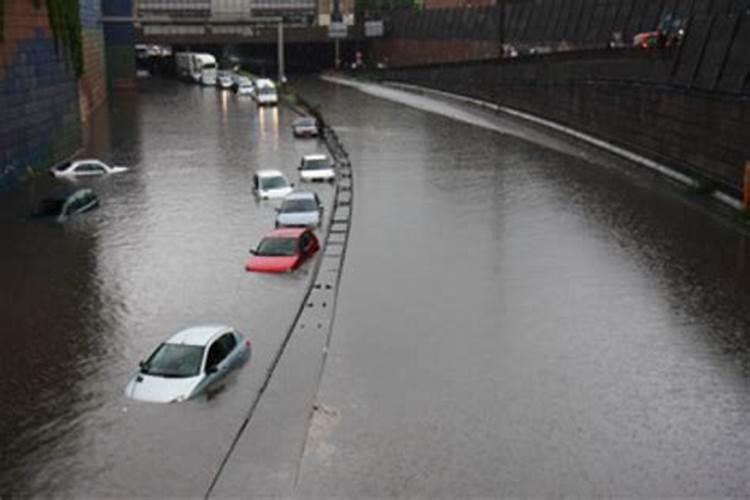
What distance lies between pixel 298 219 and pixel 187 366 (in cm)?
1619

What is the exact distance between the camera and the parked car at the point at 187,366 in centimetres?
2070

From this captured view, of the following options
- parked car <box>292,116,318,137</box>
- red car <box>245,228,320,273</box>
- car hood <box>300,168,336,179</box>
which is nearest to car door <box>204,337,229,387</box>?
red car <box>245,228,320,273</box>

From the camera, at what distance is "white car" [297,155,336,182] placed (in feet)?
156

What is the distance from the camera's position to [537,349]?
938 inches

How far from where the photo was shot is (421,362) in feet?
74.8

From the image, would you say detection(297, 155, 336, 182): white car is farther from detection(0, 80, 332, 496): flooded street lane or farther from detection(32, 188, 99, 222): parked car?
detection(32, 188, 99, 222): parked car

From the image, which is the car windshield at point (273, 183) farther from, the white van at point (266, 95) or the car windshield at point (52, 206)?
the white van at point (266, 95)

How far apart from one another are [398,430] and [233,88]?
91.2 meters

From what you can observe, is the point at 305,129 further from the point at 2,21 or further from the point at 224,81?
the point at 224,81

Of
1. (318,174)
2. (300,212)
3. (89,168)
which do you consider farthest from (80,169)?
(300,212)

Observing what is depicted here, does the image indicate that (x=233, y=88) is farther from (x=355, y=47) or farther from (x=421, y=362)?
(x=421, y=362)

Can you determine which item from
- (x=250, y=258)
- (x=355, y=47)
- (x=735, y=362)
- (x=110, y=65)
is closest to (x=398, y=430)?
(x=735, y=362)

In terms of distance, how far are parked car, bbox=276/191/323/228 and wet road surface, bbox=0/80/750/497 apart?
1.03 meters

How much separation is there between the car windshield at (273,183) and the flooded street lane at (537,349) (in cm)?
354
